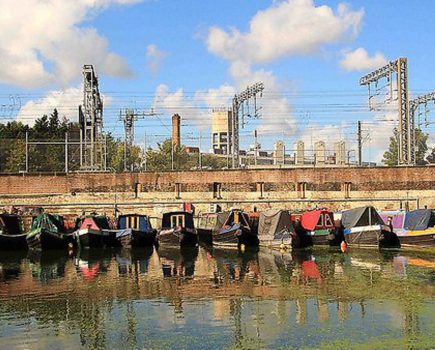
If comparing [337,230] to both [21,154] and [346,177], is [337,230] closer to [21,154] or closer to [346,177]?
[346,177]

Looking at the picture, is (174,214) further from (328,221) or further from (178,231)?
(328,221)

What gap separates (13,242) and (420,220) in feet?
64.1

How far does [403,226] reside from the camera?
98.6 ft

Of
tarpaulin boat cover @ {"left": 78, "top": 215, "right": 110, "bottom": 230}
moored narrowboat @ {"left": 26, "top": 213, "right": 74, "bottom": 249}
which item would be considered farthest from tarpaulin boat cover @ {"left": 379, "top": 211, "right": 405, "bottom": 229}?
moored narrowboat @ {"left": 26, "top": 213, "right": 74, "bottom": 249}

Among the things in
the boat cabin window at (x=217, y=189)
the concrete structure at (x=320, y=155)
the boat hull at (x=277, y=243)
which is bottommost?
the boat hull at (x=277, y=243)


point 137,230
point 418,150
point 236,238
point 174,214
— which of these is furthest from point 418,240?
point 418,150

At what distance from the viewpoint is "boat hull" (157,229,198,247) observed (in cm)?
3194

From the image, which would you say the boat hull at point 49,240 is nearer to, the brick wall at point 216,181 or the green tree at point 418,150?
the brick wall at point 216,181

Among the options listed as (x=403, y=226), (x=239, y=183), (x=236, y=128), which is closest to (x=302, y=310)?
(x=403, y=226)

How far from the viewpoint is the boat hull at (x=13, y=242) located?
3119 cm

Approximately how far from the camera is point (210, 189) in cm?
3944

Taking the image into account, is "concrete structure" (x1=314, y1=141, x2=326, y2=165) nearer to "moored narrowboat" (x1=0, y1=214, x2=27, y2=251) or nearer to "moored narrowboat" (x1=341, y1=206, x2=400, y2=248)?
"moored narrowboat" (x1=341, y1=206, x2=400, y2=248)

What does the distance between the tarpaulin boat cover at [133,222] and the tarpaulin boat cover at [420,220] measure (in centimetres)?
1325

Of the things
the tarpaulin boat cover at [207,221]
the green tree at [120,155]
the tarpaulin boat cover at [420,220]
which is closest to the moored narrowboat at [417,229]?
the tarpaulin boat cover at [420,220]
